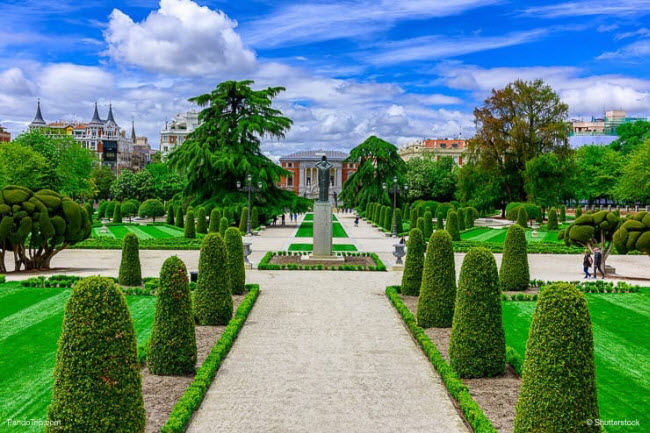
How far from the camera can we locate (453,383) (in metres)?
9.10

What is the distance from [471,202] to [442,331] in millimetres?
45871

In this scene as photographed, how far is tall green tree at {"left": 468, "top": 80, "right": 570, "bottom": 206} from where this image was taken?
56.7 meters

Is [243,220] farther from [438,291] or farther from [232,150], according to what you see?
[438,291]

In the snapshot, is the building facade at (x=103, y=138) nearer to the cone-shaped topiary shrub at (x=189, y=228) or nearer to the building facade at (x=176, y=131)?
the building facade at (x=176, y=131)

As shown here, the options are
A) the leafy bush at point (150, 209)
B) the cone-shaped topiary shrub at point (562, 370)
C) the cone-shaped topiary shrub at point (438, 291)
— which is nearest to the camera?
the cone-shaped topiary shrub at point (562, 370)

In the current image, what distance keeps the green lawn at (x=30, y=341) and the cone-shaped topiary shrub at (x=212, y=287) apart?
122 cm

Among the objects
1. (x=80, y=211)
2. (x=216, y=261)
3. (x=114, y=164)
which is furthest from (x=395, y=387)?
(x=114, y=164)

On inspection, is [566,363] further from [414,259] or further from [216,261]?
[414,259]

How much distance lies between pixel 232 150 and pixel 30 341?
3484cm

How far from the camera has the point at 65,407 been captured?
20.6ft

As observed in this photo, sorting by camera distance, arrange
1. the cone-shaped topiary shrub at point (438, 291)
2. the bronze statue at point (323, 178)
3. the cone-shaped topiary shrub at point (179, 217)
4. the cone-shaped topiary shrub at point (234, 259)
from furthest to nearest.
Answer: the cone-shaped topiary shrub at point (179, 217) → the bronze statue at point (323, 178) → the cone-shaped topiary shrub at point (234, 259) → the cone-shaped topiary shrub at point (438, 291)

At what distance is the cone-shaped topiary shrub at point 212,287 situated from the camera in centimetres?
1326

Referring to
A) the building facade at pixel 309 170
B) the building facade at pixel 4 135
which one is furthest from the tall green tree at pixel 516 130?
the building facade at pixel 4 135

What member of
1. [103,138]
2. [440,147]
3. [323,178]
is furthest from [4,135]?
[323,178]
